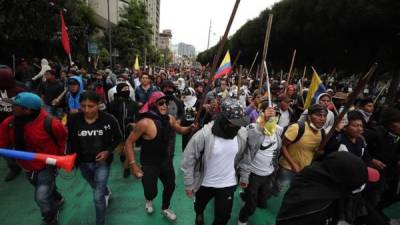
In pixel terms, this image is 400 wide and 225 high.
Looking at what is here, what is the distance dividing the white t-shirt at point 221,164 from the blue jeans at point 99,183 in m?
1.19

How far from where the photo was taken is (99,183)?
3260 millimetres

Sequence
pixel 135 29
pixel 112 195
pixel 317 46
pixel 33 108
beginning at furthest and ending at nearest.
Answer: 1. pixel 135 29
2. pixel 317 46
3. pixel 112 195
4. pixel 33 108

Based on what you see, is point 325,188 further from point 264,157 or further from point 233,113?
point 264,157

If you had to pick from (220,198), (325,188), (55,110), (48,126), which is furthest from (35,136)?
(55,110)

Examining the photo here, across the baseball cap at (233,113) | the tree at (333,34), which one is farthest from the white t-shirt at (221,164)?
the tree at (333,34)

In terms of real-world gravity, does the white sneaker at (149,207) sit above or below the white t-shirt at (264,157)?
below

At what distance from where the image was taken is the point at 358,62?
2116 cm

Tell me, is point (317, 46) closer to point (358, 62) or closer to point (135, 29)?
point (358, 62)

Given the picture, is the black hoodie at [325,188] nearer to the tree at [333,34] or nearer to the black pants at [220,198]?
the black pants at [220,198]

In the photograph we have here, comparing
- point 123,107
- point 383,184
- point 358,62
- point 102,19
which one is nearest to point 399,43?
point 358,62

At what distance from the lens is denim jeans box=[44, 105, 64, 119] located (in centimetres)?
638

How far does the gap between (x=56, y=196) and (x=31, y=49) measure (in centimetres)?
1692

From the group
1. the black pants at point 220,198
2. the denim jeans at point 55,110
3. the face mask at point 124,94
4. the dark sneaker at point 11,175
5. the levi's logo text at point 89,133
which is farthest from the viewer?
the denim jeans at point 55,110

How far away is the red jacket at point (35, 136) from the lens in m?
3.01
